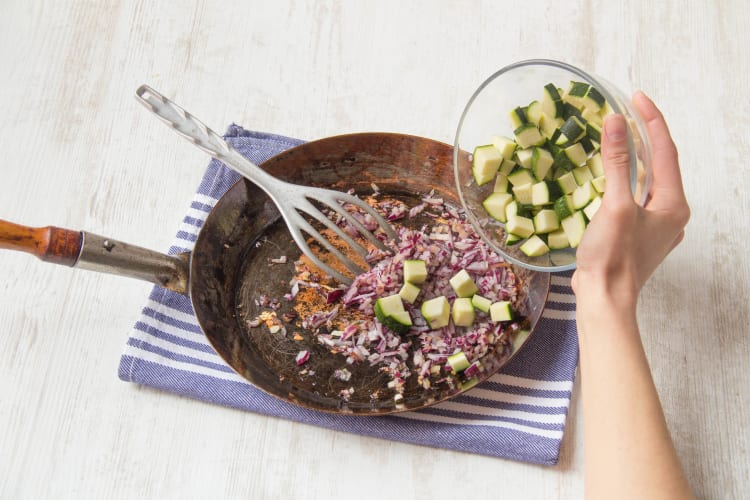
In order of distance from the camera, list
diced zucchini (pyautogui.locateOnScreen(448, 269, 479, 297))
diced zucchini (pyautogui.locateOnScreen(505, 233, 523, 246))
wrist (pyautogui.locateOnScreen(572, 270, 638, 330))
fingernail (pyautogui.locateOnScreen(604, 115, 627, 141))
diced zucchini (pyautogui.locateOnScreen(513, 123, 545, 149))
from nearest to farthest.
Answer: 1. fingernail (pyautogui.locateOnScreen(604, 115, 627, 141))
2. wrist (pyautogui.locateOnScreen(572, 270, 638, 330))
3. diced zucchini (pyautogui.locateOnScreen(513, 123, 545, 149))
4. diced zucchini (pyautogui.locateOnScreen(505, 233, 523, 246))
5. diced zucchini (pyautogui.locateOnScreen(448, 269, 479, 297))

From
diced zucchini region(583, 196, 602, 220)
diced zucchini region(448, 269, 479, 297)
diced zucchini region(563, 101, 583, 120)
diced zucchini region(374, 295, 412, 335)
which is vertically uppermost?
diced zucchini region(563, 101, 583, 120)

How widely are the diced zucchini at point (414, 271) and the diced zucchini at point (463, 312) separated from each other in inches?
4.6

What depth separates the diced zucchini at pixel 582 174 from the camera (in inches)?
64.9

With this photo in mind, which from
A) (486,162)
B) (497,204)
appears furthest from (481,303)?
(486,162)

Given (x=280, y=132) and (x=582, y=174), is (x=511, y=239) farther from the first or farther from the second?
(x=280, y=132)

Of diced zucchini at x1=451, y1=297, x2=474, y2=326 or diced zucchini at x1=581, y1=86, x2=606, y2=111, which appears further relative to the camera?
diced zucchini at x1=451, y1=297, x2=474, y2=326

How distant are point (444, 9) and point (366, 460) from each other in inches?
59.2

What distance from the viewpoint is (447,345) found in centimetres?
190

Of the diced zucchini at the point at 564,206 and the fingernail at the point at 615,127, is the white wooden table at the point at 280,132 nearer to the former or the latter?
the diced zucchini at the point at 564,206

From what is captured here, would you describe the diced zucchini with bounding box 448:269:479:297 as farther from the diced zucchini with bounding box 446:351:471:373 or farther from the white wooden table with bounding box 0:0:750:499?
the white wooden table with bounding box 0:0:750:499

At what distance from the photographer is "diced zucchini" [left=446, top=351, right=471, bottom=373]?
1838 mm

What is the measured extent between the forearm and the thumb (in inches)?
10.5

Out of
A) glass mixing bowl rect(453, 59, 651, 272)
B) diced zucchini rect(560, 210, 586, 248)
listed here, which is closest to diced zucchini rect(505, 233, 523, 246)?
glass mixing bowl rect(453, 59, 651, 272)

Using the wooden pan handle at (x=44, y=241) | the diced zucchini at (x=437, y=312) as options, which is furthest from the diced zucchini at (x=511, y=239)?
the wooden pan handle at (x=44, y=241)
